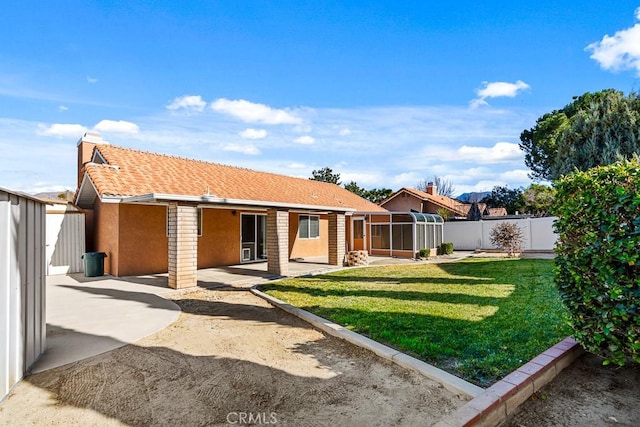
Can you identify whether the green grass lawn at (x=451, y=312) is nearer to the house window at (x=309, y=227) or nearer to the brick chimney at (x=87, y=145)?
the house window at (x=309, y=227)

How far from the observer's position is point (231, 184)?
15.4 meters

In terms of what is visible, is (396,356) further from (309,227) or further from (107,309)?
(309,227)

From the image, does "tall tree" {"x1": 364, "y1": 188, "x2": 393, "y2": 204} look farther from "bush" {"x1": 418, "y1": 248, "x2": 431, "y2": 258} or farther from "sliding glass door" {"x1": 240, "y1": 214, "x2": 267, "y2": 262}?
"sliding glass door" {"x1": 240, "y1": 214, "x2": 267, "y2": 262}

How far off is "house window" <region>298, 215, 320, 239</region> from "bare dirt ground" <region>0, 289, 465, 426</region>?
12.5 meters

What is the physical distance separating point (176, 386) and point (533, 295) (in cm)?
823

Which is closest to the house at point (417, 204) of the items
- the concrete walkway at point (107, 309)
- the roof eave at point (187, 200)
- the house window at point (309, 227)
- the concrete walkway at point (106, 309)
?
the house window at point (309, 227)

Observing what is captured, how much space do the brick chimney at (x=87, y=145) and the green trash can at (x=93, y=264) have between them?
453 centimetres

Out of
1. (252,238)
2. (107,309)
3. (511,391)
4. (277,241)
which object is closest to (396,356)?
(511,391)

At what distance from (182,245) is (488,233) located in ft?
72.3

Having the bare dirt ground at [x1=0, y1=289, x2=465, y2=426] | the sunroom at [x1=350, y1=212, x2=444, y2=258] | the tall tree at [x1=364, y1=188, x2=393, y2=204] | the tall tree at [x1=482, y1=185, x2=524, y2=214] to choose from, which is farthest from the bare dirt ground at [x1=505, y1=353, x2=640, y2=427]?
the tall tree at [x1=482, y1=185, x2=524, y2=214]

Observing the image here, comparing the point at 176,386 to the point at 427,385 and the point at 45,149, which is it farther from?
the point at 45,149

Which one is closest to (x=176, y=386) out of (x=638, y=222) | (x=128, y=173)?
(x=638, y=222)

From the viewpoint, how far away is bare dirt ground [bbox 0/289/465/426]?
3156 millimetres

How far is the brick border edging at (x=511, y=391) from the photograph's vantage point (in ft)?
9.23
